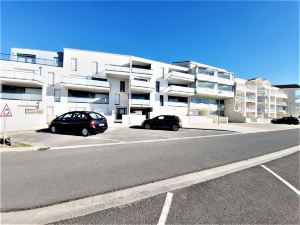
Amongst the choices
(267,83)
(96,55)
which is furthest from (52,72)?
(267,83)

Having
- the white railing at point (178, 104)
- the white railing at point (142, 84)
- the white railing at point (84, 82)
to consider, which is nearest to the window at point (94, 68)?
the white railing at point (84, 82)

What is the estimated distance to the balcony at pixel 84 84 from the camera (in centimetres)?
2455

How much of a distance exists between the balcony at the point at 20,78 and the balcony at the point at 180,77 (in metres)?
21.3

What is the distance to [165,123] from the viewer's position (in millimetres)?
18812

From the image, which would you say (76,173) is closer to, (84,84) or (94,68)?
(84,84)

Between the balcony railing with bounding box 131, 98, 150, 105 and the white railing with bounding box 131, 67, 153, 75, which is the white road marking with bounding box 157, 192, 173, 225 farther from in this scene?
the white railing with bounding box 131, 67, 153, 75

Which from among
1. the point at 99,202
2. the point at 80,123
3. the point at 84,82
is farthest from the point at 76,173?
the point at 84,82

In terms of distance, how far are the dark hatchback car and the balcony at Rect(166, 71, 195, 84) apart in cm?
2175

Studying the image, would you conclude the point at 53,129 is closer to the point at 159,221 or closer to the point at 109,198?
the point at 109,198

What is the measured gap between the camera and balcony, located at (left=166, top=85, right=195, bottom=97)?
105 ft

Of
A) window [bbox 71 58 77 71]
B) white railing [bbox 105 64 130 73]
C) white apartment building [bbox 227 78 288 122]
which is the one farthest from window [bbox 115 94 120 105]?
white apartment building [bbox 227 78 288 122]

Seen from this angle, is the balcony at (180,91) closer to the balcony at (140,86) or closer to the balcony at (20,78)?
the balcony at (140,86)

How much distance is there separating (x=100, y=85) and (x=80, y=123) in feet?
49.6

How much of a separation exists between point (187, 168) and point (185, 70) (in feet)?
110
